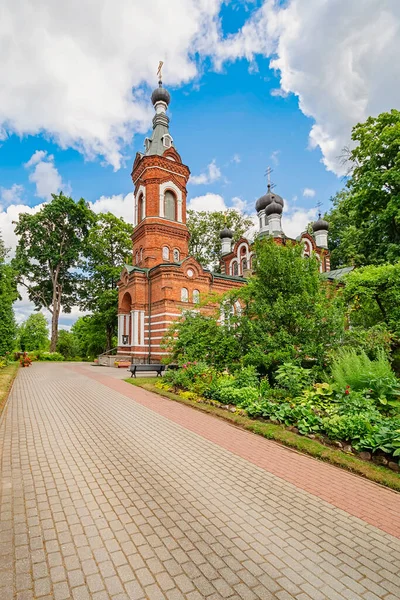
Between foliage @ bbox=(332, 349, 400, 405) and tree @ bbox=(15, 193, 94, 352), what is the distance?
3138 cm

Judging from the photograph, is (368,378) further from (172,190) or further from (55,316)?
(55,316)

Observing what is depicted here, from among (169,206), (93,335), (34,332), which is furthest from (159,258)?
(34,332)

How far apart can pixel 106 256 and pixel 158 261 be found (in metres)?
10.3

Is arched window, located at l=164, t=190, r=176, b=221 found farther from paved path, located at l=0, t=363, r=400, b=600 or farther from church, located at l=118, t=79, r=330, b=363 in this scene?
paved path, located at l=0, t=363, r=400, b=600

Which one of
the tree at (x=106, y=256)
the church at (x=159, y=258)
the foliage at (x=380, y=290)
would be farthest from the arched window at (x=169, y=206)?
the foliage at (x=380, y=290)

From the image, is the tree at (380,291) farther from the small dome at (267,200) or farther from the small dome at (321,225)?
the small dome at (321,225)

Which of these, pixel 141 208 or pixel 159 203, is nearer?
pixel 159 203

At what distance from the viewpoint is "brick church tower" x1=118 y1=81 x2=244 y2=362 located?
884 inches

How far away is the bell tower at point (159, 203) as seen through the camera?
25.3 m

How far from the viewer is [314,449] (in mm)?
5617

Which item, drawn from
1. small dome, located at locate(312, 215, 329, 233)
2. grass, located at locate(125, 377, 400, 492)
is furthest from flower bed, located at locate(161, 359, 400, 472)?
small dome, located at locate(312, 215, 329, 233)

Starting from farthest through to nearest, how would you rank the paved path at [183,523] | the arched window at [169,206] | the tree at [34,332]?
1. the tree at [34,332]
2. the arched window at [169,206]
3. the paved path at [183,523]

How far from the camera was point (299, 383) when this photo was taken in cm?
813

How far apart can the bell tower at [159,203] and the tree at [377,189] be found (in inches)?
492
